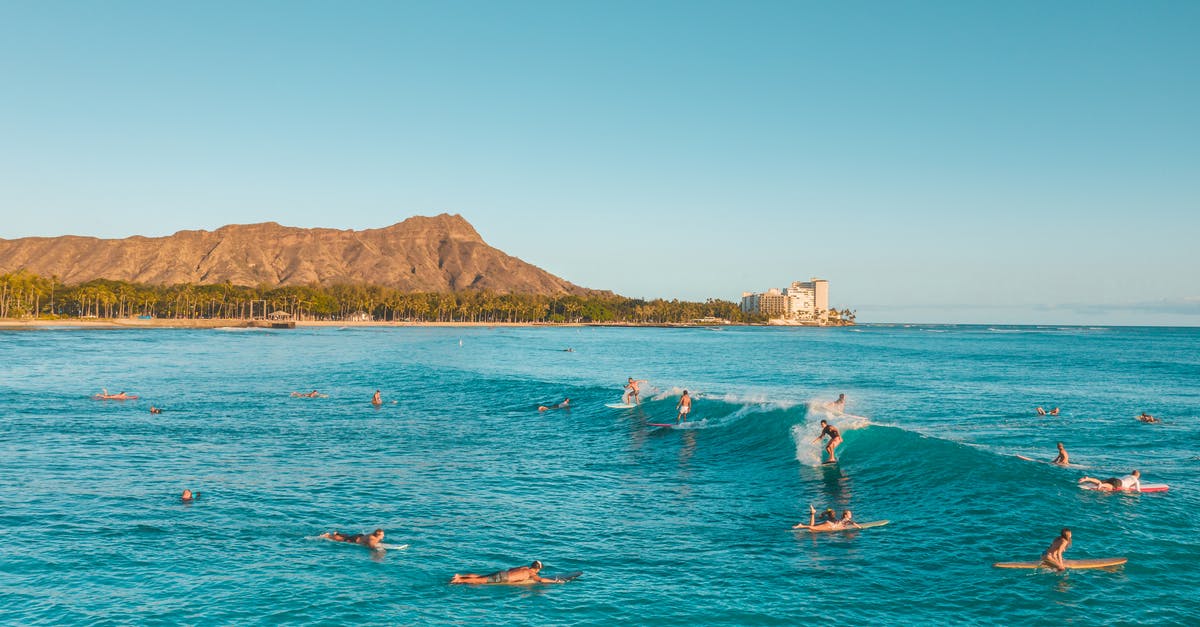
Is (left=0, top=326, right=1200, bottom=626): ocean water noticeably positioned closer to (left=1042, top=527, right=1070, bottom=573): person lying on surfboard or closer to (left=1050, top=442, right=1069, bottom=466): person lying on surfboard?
(left=1042, top=527, right=1070, bottom=573): person lying on surfboard

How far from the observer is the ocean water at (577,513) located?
14.9m

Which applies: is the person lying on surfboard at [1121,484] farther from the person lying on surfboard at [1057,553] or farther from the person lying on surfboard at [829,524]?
the person lying on surfboard at [829,524]

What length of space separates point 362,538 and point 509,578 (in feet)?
14.9

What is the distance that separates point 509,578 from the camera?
16.0 meters

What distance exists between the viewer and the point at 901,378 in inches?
2953

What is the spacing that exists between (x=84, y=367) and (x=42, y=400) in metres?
27.5

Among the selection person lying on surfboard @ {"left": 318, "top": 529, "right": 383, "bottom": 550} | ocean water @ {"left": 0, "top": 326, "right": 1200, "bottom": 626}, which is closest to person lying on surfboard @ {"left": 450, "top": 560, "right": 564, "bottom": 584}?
ocean water @ {"left": 0, "top": 326, "right": 1200, "bottom": 626}

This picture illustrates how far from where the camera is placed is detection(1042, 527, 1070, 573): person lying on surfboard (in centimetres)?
1694

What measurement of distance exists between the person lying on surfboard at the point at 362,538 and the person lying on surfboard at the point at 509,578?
9.82 feet

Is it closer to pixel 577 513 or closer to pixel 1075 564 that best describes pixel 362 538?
pixel 577 513

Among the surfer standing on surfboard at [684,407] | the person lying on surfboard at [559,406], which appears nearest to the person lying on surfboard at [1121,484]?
the surfer standing on surfboard at [684,407]

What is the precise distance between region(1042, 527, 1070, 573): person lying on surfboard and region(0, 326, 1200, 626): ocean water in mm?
300

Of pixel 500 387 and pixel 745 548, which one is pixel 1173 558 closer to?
pixel 745 548

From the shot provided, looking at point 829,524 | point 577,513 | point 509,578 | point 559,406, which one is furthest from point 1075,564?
point 559,406
